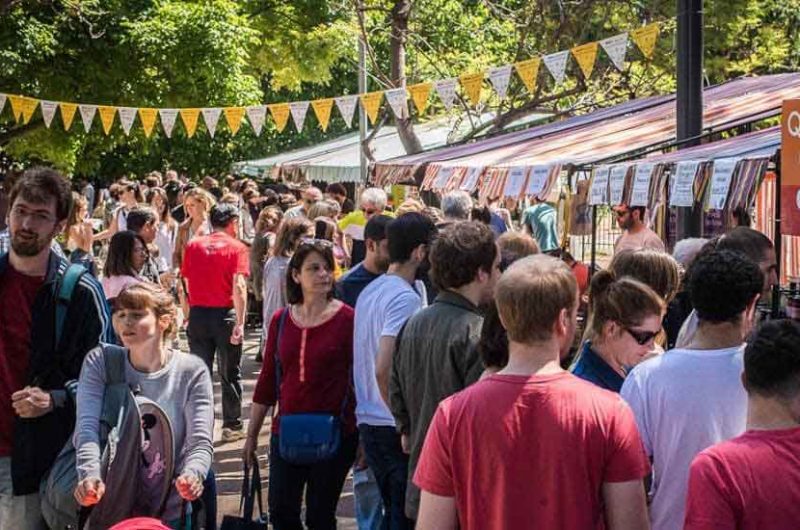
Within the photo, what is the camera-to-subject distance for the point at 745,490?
3199 millimetres

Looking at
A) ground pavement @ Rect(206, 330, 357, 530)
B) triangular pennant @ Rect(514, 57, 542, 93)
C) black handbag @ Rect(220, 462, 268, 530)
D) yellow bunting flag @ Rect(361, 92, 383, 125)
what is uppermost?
triangular pennant @ Rect(514, 57, 542, 93)

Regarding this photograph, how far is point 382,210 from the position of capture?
1195cm

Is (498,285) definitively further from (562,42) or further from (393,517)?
(562,42)

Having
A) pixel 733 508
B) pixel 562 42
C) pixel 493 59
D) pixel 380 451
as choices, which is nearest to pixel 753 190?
pixel 380 451

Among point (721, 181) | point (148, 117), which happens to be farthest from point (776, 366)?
point (148, 117)

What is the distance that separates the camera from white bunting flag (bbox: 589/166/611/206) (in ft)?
32.8

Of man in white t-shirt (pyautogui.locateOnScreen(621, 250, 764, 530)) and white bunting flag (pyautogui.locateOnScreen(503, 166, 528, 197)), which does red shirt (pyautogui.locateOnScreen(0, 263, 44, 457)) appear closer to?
man in white t-shirt (pyautogui.locateOnScreen(621, 250, 764, 530))

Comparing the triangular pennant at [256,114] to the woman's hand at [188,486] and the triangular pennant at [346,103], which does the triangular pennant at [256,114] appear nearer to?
the triangular pennant at [346,103]

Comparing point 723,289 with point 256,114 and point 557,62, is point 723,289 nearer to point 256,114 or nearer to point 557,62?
point 557,62

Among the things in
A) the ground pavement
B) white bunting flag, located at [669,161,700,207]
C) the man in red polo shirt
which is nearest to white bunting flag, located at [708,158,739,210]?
white bunting flag, located at [669,161,700,207]

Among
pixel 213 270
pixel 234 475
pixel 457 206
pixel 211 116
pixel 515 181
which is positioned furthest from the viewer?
pixel 211 116

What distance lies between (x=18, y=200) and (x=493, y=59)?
2132 cm

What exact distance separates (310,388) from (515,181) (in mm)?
5848

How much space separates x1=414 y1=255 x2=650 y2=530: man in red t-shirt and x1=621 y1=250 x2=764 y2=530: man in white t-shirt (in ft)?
1.46
